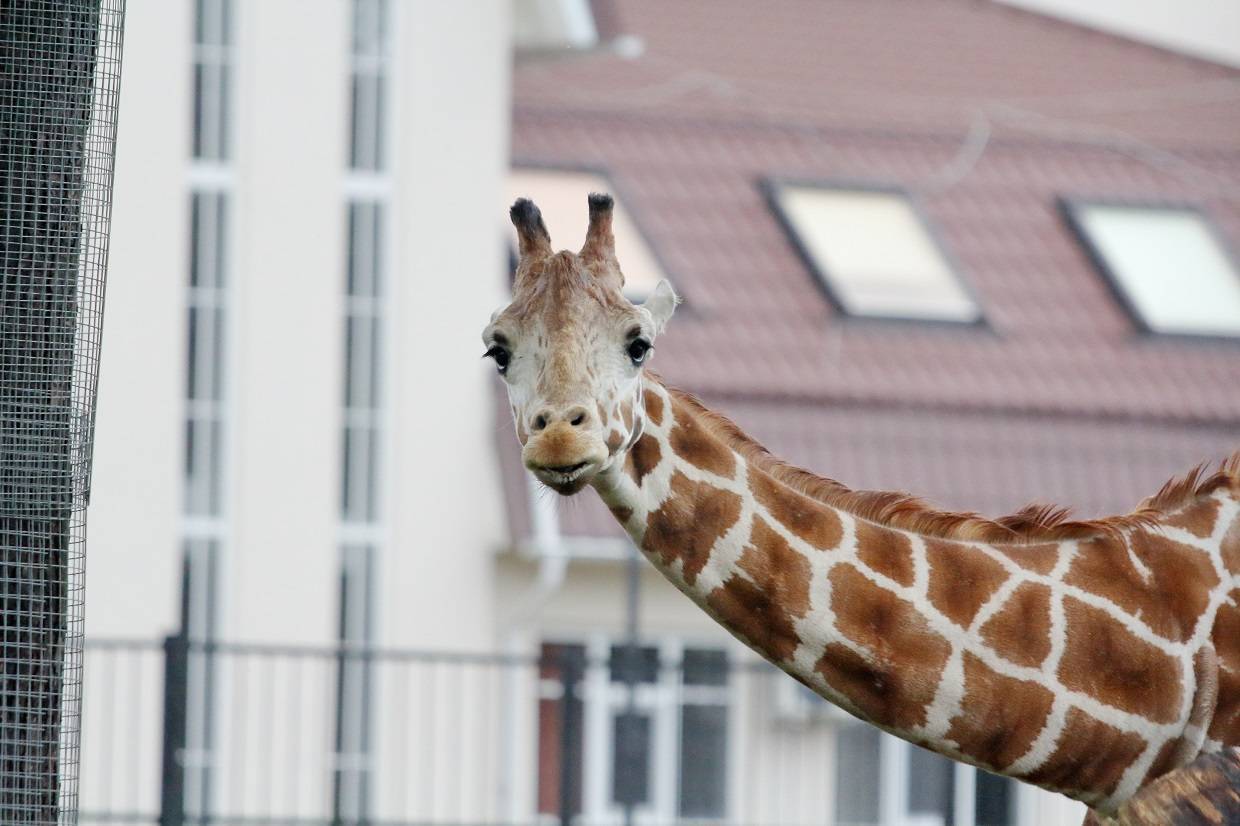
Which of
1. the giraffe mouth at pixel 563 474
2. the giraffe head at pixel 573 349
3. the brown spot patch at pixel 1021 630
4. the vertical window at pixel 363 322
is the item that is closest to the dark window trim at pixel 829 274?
the vertical window at pixel 363 322

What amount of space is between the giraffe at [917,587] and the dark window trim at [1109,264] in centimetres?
1202

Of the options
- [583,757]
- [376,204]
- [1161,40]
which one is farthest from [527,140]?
[1161,40]

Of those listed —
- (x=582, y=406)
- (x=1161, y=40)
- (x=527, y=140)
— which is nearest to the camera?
(x=582, y=406)

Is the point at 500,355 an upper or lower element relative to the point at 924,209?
lower

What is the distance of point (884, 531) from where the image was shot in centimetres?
462

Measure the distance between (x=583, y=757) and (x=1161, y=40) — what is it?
10.4 m

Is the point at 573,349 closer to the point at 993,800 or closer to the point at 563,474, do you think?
the point at 563,474

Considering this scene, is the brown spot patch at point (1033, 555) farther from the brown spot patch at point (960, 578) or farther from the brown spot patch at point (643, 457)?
the brown spot patch at point (643, 457)

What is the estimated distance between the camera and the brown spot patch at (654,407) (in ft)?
14.6

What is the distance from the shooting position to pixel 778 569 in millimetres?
4445

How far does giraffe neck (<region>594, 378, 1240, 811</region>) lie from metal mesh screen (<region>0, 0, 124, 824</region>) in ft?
4.34

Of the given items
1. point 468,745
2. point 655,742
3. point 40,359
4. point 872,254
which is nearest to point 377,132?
→ point 872,254

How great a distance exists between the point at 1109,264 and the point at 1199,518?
1227cm

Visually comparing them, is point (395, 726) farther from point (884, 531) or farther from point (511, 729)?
point (884, 531)
